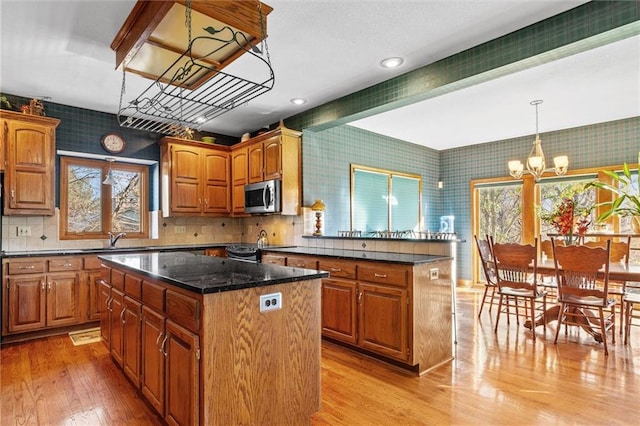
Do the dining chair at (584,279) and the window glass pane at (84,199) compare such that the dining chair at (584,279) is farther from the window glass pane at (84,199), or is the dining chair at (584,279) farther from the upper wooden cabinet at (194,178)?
the window glass pane at (84,199)

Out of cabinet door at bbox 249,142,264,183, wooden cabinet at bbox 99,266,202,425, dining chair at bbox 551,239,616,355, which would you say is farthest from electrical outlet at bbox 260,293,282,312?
cabinet door at bbox 249,142,264,183

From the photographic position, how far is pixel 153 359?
2.08 metres

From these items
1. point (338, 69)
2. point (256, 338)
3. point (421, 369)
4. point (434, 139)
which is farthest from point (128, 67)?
point (434, 139)

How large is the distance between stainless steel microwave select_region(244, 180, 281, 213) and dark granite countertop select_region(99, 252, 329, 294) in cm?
176

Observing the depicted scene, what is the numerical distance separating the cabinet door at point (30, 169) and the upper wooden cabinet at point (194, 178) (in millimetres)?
1211

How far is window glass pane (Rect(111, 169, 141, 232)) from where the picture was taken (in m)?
4.74

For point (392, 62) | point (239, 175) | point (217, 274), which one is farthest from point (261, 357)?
point (239, 175)

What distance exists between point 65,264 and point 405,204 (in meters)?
4.85

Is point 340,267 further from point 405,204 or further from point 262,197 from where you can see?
point 405,204

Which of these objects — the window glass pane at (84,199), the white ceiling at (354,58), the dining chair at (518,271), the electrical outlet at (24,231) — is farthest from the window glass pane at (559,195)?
the electrical outlet at (24,231)

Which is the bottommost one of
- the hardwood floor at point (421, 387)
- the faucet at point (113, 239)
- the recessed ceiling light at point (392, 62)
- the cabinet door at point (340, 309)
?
the hardwood floor at point (421, 387)

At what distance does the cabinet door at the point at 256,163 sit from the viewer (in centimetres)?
467

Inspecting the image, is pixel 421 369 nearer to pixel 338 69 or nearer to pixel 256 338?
pixel 256 338

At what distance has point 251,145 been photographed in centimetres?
487
